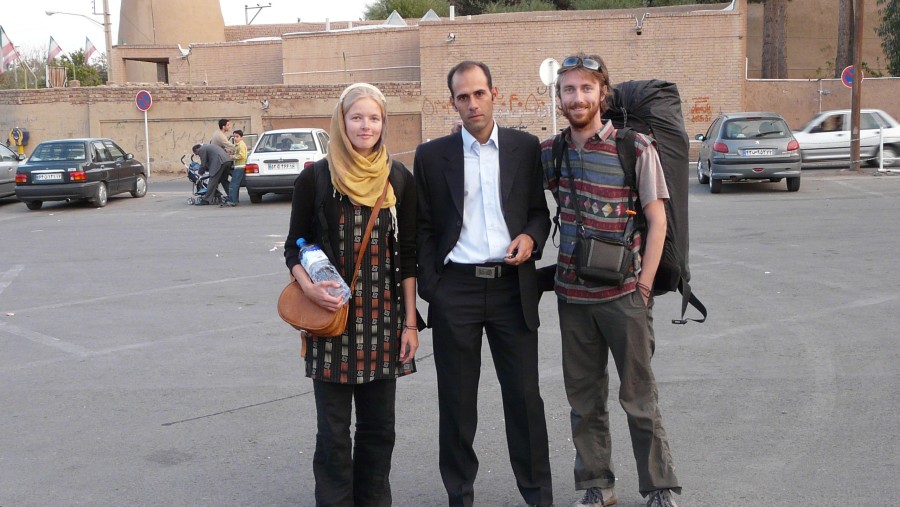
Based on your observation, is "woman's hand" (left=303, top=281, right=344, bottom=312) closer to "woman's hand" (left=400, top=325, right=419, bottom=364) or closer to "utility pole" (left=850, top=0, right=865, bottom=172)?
"woman's hand" (left=400, top=325, right=419, bottom=364)

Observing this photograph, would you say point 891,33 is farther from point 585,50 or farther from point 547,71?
point 547,71

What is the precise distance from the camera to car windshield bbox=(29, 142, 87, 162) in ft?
68.1

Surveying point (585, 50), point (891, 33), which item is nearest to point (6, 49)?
point (585, 50)

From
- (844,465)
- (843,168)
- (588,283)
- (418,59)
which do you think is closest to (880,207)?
(843,168)

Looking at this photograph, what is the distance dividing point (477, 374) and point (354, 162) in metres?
→ 1.13

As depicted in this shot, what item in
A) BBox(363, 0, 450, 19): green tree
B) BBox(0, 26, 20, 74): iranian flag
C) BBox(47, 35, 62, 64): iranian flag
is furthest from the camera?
BBox(363, 0, 450, 19): green tree

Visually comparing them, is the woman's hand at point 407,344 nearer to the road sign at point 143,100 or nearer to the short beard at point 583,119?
the short beard at point 583,119

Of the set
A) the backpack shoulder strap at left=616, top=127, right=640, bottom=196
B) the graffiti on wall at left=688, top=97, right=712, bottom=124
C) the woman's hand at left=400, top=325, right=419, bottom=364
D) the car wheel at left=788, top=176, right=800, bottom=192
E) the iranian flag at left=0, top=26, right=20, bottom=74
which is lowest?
the car wheel at left=788, top=176, right=800, bottom=192

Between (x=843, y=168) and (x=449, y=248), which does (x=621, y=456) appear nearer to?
(x=449, y=248)

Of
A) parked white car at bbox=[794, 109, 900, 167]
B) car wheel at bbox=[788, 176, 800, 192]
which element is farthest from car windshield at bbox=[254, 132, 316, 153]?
parked white car at bbox=[794, 109, 900, 167]

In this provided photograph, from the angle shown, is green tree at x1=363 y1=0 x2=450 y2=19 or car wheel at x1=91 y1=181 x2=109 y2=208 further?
green tree at x1=363 y1=0 x2=450 y2=19

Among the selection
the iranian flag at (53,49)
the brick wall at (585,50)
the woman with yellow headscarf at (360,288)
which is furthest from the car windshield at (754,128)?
the iranian flag at (53,49)

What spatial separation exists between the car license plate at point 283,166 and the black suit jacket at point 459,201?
53.2 ft

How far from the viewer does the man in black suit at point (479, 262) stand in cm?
407
